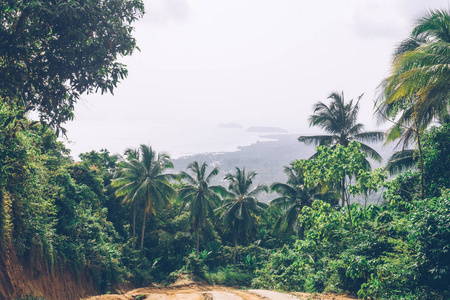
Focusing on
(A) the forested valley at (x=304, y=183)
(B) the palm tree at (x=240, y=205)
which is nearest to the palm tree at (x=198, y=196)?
(B) the palm tree at (x=240, y=205)

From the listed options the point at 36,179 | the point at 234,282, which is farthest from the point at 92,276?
the point at 234,282

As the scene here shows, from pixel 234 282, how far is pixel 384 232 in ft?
59.4

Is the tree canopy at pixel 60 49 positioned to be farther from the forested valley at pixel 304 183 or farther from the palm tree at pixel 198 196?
the palm tree at pixel 198 196

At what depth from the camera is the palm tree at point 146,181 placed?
76.5 feet

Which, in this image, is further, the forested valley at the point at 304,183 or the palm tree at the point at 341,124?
the palm tree at the point at 341,124

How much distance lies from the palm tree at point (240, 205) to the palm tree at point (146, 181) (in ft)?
17.6

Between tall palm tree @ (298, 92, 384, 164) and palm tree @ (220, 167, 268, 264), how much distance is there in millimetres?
8121

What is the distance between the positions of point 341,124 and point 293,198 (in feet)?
22.8

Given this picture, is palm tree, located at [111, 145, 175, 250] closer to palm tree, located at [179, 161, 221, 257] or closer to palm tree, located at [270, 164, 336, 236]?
palm tree, located at [179, 161, 221, 257]

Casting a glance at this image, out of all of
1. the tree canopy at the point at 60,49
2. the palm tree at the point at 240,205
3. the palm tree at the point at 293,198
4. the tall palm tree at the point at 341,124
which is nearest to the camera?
the tree canopy at the point at 60,49

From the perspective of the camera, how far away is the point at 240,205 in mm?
26406

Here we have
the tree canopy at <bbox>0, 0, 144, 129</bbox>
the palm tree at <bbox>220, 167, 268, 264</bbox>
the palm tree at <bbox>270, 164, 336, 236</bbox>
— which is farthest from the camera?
the palm tree at <bbox>220, 167, 268, 264</bbox>

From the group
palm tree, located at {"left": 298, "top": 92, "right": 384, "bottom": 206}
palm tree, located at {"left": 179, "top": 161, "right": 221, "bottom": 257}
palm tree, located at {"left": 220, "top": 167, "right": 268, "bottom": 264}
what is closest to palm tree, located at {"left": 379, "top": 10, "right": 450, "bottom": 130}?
palm tree, located at {"left": 298, "top": 92, "right": 384, "bottom": 206}

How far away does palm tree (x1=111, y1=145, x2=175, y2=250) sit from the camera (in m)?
23.3
